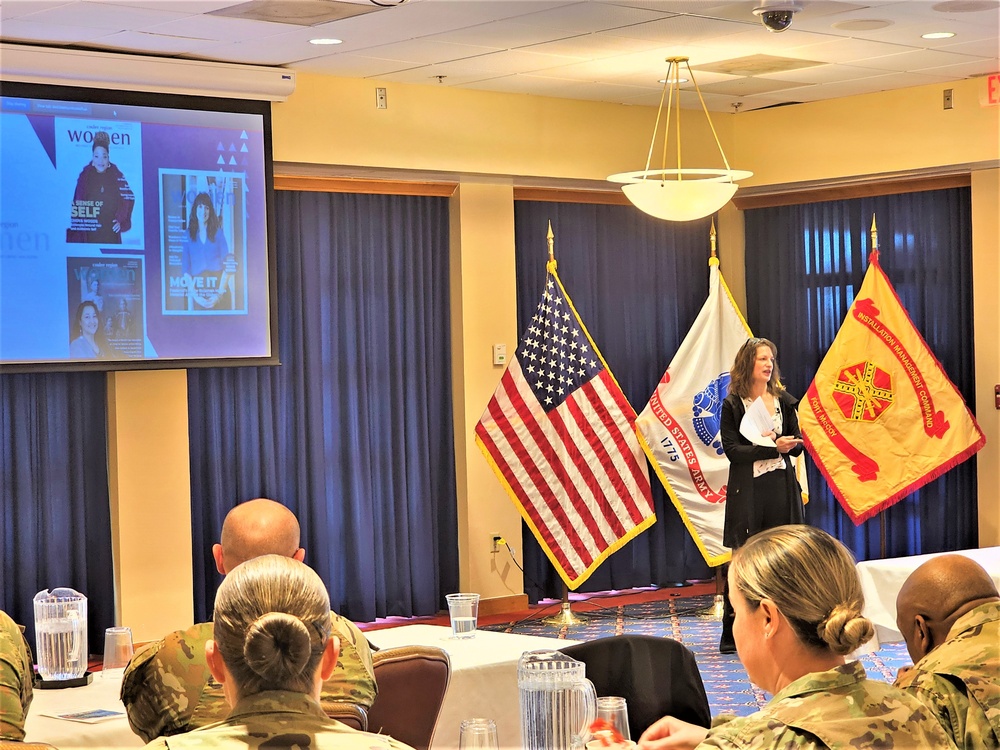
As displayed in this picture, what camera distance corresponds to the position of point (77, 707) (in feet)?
11.1

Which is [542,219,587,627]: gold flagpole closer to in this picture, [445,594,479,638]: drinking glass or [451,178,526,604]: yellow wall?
[451,178,526,604]: yellow wall

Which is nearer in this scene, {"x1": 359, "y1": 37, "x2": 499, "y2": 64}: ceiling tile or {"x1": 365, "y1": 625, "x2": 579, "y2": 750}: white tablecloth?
{"x1": 365, "y1": 625, "x2": 579, "y2": 750}: white tablecloth

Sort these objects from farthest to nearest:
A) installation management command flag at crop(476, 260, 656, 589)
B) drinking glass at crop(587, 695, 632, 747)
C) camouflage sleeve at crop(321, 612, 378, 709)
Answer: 1. installation management command flag at crop(476, 260, 656, 589)
2. camouflage sleeve at crop(321, 612, 378, 709)
3. drinking glass at crop(587, 695, 632, 747)

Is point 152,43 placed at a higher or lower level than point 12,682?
higher

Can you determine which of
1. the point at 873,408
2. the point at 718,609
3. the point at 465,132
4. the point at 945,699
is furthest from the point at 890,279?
the point at 945,699

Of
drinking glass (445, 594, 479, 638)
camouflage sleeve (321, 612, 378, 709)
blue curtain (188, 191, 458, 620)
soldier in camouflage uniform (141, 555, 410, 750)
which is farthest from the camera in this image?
blue curtain (188, 191, 458, 620)

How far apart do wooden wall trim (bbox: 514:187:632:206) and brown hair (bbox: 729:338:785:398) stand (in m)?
2.31

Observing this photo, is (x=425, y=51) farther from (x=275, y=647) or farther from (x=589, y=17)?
(x=275, y=647)

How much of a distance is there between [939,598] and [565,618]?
5031 millimetres

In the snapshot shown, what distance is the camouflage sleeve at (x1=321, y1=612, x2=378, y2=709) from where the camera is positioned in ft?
9.49

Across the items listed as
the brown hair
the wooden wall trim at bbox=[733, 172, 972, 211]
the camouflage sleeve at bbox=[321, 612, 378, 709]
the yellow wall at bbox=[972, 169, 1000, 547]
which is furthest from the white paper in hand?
the camouflage sleeve at bbox=[321, 612, 378, 709]

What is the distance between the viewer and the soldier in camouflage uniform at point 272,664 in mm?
1954

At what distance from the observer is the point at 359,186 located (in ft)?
24.9

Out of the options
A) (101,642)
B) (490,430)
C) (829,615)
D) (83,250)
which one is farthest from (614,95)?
(829,615)
